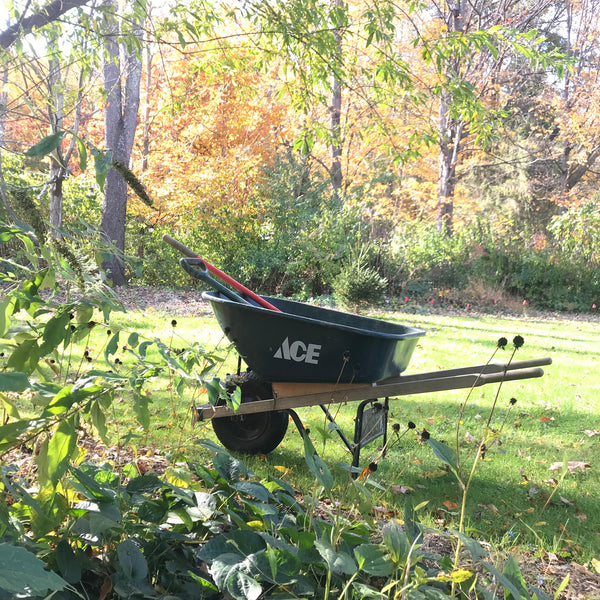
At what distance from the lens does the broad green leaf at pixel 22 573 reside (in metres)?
0.66

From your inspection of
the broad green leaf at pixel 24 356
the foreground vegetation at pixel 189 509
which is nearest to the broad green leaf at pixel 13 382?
the foreground vegetation at pixel 189 509

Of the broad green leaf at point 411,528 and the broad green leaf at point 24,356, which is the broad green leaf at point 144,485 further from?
the broad green leaf at point 411,528

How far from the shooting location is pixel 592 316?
12203 mm

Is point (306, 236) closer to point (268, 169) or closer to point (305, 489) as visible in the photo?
point (268, 169)

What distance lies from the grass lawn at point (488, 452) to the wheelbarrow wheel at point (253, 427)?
0.09 m

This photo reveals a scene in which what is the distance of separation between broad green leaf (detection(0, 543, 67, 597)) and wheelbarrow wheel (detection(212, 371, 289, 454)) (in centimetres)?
234

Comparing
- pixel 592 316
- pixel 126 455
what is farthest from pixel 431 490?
pixel 592 316

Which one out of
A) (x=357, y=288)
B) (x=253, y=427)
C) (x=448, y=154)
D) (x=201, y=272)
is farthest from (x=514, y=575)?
(x=448, y=154)

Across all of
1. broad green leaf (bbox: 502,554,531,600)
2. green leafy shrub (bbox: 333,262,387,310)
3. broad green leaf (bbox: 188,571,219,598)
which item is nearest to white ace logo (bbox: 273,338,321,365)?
broad green leaf (bbox: 188,571,219,598)

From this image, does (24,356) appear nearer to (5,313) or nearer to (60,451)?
(5,313)

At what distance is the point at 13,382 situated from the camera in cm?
84

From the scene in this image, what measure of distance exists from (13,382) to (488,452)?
3.16 meters

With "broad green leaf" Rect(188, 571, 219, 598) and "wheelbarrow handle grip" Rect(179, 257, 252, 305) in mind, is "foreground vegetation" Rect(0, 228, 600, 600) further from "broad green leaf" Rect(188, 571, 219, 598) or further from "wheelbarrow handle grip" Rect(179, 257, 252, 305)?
"wheelbarrow handle grip" Rect(179, 257, 252, 305)

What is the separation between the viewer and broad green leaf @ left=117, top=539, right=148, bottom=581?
50.1 inches
